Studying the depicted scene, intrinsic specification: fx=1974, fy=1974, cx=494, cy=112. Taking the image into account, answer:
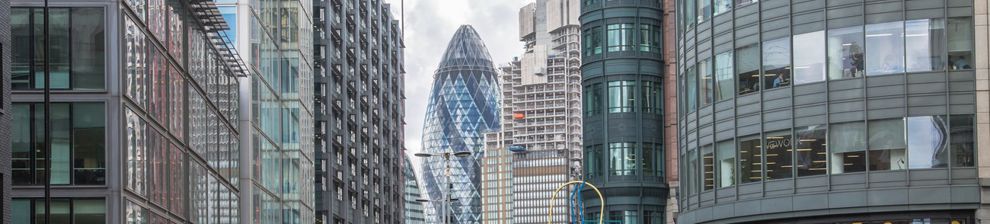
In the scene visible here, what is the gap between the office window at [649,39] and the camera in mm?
88000

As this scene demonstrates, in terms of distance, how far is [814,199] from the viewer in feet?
196

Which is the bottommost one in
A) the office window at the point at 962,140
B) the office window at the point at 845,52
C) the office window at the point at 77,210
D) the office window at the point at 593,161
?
the office window at the point at 77,210

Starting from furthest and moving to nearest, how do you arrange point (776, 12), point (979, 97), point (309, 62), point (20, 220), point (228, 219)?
point (309, 62) → point (228, 219) → point (776, 12) → point (979, 97) → point (20, 220)

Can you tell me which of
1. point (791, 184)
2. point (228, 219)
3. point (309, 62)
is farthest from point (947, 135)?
point (309, 62)

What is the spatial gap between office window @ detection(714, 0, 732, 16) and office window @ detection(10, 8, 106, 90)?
2137 centimetres

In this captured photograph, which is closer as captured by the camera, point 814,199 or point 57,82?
point 57,82

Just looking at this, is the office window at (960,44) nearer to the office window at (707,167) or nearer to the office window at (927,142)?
the office window at (927,142)

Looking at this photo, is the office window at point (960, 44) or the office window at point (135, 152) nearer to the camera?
the office window at point (135, 152)

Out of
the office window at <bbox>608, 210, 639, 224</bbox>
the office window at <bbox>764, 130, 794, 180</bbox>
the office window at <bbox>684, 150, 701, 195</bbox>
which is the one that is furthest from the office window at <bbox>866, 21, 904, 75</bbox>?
the office window at <bbox>608, 210, 639, 224</bbox>

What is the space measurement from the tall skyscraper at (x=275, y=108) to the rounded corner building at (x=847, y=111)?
24576mm

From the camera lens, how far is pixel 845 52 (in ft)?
196

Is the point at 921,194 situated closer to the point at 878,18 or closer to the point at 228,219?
the point at 878,18

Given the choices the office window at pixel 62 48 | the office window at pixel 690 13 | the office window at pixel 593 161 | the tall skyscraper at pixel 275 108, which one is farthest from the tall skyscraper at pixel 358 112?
the office window at pixel 62 48

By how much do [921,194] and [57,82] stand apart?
Result: 24862 millimetres
